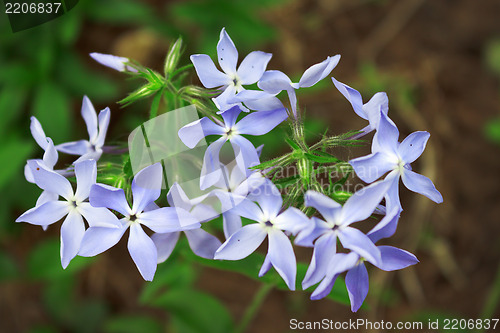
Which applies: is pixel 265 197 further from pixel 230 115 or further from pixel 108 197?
pixel 108 197

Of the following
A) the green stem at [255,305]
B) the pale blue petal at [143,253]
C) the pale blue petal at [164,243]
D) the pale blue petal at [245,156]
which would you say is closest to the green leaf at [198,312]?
the green stem at [255,305]

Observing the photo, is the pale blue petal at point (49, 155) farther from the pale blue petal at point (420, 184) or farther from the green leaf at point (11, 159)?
the pale blue petal at point (420, 184)

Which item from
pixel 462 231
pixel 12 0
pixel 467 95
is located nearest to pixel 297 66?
pixel 467 95

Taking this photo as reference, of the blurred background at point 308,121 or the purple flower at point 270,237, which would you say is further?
the blurred background at point 308,121

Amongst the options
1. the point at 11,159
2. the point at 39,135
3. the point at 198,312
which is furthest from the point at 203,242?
the point at 11,159

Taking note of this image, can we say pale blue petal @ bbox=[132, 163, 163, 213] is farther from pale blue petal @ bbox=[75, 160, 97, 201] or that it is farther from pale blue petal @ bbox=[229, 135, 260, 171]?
pale blue petal @ bbox=[229, 135, 260, 171]
